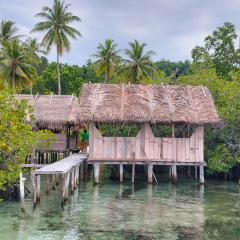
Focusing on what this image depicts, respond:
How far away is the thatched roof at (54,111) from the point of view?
25156mm

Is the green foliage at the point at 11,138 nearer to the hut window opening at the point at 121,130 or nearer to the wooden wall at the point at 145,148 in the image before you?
the wooden wall at the point at 145,148

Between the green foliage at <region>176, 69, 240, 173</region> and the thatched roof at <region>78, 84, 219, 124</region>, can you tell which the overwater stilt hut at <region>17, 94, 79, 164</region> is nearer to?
the thatched roof at <region>78, 84, 219, 124</region>

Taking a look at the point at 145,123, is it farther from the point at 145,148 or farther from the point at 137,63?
the point at 137,63

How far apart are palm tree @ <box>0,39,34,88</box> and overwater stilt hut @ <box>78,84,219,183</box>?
1502 cm

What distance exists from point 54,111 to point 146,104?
6.24 m

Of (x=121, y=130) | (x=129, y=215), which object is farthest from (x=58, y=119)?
(x=129, y=215)

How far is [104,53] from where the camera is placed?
44750 millimetres

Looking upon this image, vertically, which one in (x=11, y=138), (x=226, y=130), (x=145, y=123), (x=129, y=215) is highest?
(x=145, y=123)

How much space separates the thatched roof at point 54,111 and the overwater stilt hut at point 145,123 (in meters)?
3.56

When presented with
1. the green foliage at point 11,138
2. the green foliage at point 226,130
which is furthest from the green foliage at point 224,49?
the green foliage at point 11,138

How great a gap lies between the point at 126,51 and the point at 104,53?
2742mm

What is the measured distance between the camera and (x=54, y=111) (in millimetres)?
25922

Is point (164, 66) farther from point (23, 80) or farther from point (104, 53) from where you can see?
point (23, 80)

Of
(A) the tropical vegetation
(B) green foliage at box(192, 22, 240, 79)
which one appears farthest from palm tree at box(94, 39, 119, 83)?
(B) green foliage at box(192, 22, 240, 79)
